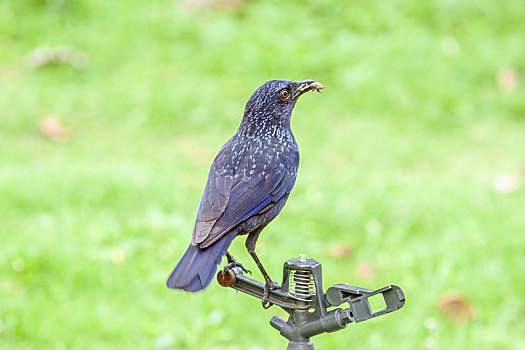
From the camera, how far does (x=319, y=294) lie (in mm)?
2234

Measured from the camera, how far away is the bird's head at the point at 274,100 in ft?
8.83

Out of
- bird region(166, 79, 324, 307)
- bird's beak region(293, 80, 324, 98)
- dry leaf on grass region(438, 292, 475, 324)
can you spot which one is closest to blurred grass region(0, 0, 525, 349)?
dry leaf on grass region(438, 292, 475, 324)

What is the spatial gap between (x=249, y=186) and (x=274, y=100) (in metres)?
0.38

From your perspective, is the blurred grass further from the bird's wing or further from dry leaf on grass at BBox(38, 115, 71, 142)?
the bird's wing

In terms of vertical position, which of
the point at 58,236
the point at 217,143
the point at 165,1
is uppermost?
the point at 165,1

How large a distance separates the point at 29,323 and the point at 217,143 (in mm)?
2962

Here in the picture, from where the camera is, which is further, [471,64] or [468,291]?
[471,64]

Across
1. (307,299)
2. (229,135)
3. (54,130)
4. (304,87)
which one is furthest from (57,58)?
(307,299)

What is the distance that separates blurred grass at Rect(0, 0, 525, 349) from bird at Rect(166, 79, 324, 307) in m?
1.90

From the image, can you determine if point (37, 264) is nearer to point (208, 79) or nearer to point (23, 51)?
point (208, 79)

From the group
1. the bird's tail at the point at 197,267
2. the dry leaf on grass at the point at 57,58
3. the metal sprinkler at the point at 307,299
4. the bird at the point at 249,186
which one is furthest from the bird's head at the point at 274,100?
the dry leaf on grass at the point at 57,58

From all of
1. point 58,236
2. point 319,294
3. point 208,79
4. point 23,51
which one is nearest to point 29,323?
point 58,236

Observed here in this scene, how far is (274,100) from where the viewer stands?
2.72 metres

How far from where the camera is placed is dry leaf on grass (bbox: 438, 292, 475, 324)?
14.6 feet
